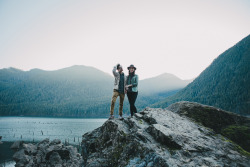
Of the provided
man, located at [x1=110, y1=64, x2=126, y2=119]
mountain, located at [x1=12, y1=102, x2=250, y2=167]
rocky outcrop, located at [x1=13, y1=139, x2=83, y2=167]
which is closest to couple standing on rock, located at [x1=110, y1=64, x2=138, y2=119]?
man, located at [x1=110, y1=64, x2=126, y2=119]

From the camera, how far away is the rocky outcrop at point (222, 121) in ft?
27.1

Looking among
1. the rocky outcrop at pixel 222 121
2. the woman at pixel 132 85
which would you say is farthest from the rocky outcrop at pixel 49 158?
the rocky outcrop at pixel 222 121

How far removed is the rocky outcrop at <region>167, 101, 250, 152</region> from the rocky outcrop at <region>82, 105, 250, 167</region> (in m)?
1.59

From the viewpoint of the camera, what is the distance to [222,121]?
31.4ft

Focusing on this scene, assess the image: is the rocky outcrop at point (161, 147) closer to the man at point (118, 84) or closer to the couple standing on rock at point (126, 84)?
the couple standing on rock at point (126, 84)

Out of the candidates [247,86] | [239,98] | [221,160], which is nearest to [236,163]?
[221,160]

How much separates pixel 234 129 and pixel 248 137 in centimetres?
73

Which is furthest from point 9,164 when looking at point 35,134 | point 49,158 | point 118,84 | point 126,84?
point 35,134

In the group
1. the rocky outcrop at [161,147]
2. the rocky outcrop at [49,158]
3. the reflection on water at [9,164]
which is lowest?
the reflection on water at [9,164]

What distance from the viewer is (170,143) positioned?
5.88m

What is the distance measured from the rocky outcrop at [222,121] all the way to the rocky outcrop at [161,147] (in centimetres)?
159

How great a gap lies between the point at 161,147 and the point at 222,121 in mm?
6523

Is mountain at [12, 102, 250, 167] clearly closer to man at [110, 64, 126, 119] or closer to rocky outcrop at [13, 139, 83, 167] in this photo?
man at [110, 64, 126, 119]

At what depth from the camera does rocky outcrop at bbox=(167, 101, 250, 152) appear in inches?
325
